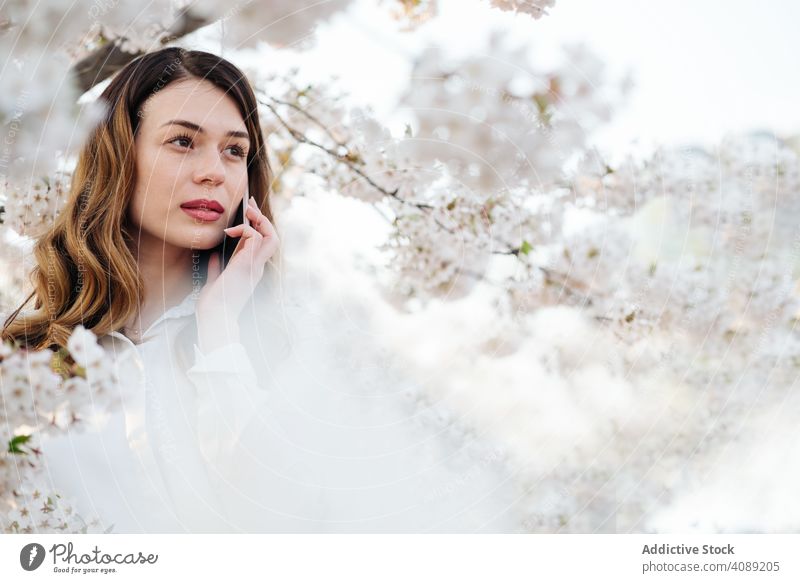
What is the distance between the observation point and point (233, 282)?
811 millimetres

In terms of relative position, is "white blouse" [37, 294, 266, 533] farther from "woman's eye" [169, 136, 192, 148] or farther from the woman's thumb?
"woman's eye" [169, 136, 192, 148]

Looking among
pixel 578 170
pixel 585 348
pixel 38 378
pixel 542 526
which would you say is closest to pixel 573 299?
pixel 585 348

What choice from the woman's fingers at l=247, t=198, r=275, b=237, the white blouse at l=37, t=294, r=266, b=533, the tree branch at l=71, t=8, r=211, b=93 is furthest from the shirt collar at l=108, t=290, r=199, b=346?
the tree branch at l=71, t=8, r=211, b=93

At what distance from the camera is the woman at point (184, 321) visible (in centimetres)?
78

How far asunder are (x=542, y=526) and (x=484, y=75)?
0.59 metres

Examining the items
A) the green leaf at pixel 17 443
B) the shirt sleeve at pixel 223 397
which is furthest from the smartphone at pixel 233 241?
the green leaf at pixel 17 443

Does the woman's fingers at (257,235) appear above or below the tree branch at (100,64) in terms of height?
below

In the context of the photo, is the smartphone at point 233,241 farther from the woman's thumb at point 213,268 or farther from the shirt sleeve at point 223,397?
the shirt sleeve at point 223,397

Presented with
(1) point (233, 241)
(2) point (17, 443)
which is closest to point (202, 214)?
(1) point (233, 241)

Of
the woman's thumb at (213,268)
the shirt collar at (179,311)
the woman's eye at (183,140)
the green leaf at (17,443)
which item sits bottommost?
the green leaf at (17,443)

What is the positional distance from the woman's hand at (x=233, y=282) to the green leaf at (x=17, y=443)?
0.22 metres

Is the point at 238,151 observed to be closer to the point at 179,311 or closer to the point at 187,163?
the point at 187,163
